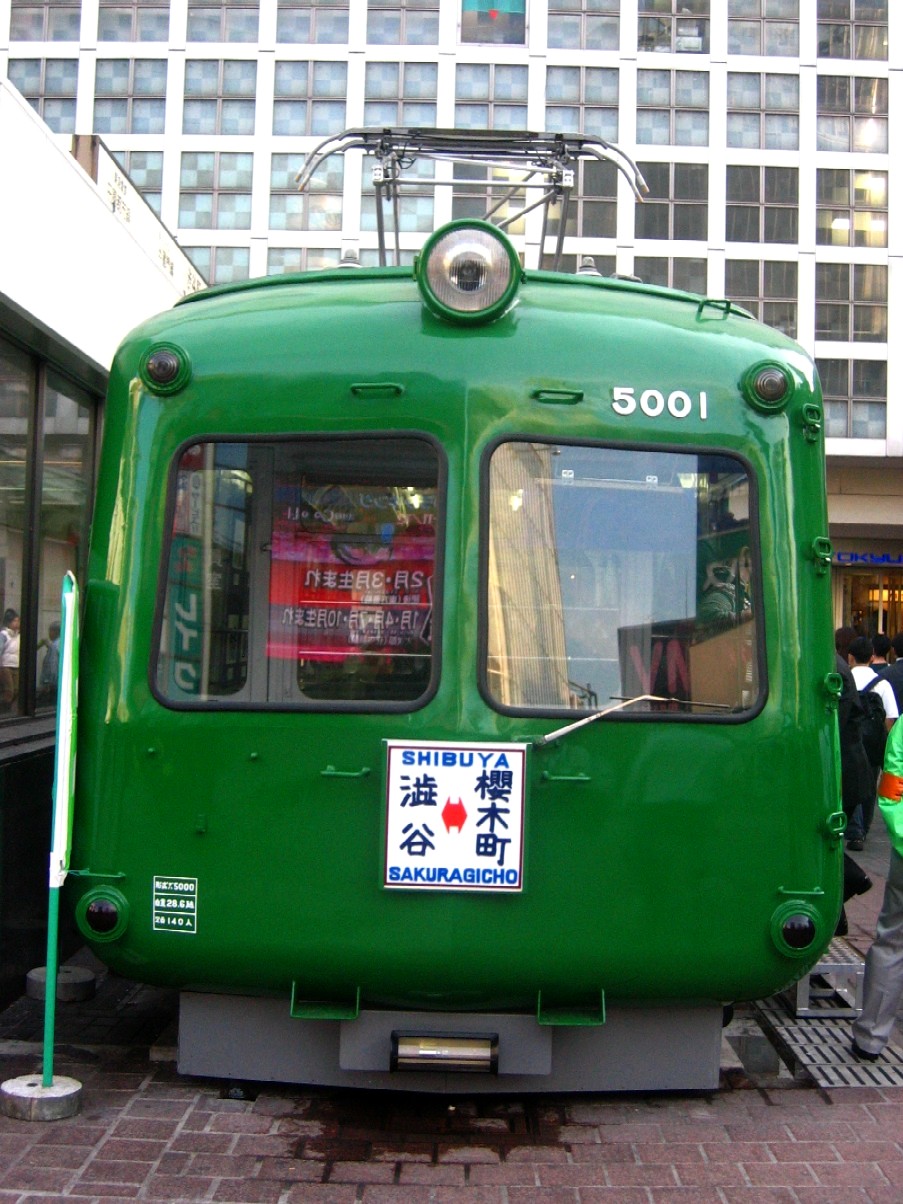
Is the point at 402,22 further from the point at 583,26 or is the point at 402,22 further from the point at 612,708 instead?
the point at 612,708

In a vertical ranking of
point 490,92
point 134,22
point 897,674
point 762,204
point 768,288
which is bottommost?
point 897,674

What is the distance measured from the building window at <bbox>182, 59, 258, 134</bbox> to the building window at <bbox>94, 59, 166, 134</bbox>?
587 mm

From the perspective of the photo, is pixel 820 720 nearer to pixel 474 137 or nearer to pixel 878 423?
pixel 474 137

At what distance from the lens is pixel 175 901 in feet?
13.8

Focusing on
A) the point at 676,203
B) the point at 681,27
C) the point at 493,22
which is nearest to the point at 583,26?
the point at 493,22

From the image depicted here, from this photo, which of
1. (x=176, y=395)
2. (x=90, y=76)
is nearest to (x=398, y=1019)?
(x=176, y=395)

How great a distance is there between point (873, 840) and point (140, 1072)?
812 centimetres

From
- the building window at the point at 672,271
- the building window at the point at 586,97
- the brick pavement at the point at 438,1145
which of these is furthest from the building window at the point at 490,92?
the brick pavement at the point at 438,1145

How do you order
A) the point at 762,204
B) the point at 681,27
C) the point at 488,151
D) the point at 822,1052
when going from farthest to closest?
1. the point at 681,27
2. the point at 762,204
3. the point at 488,151
4. the point at 822,1052

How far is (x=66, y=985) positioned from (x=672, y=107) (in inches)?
1042

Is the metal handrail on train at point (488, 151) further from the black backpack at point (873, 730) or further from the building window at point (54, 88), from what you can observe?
the building window at point (54, 88)

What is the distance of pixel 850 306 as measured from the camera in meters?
28.1

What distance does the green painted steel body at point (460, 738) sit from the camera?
414 cm

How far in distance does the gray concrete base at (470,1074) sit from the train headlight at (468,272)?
90.8 inches
